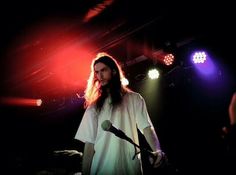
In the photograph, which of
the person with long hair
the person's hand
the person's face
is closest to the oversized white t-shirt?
the person with long hair

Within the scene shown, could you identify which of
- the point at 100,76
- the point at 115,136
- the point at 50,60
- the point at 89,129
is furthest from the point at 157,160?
Answer: the point at 50,60

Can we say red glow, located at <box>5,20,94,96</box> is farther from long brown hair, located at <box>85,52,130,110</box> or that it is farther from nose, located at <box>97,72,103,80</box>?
nose, located at <box>97,72,103,80</box>

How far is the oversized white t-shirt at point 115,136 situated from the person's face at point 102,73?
24 cm

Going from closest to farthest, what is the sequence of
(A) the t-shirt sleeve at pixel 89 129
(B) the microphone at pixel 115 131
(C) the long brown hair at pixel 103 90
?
(B) the microphone at pixel 115 131 < (A) the t-shirt sleeve at pixel 89 129 < (C) the long brown hair at pixel 103 90

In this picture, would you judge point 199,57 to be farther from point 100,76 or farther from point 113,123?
point 113,123

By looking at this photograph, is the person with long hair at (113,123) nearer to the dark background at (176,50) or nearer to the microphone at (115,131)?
the microphone at (115,131)

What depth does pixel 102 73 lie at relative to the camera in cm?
324

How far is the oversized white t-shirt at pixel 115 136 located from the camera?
2.70 m

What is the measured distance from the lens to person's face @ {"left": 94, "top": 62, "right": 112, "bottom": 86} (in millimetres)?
3197

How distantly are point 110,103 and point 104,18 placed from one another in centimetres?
285

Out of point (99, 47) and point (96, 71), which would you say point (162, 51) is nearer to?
point (99, 47)

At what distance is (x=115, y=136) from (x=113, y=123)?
0.18 m

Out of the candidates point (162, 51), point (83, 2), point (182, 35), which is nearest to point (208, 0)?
point (182, 35)

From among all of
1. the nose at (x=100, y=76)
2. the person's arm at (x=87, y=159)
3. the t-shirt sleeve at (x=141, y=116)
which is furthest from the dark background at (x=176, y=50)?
the person's arm at (x=87, y=159)
